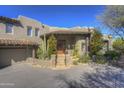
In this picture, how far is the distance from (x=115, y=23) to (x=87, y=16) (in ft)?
15.2

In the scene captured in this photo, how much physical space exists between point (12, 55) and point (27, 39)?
2.82m

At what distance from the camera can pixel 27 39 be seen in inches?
635

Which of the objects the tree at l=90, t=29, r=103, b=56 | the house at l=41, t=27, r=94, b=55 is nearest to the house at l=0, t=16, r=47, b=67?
the house at l=41, t=27, r=94, b=55

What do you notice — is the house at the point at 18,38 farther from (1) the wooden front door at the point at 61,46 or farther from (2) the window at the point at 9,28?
(1) the wooden front door at the point at 61,46

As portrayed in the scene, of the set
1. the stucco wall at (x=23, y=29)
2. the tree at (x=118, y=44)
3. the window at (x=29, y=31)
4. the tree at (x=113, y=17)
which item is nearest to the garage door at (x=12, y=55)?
the stucco wall at (x=23, y=29)

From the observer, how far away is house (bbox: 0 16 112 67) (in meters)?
13.3

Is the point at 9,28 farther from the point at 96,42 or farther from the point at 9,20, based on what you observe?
the point at 96,42

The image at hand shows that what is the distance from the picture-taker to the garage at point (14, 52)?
12.8m

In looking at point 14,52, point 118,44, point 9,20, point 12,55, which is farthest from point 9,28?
point 118,44

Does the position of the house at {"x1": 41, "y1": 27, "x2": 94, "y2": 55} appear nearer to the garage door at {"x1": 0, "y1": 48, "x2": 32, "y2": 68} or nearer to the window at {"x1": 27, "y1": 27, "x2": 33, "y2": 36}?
the window at {"x1": 27, "y1": 27, "x2": 33, "y2": 36}

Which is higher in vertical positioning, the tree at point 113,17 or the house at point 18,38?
the tree at point 113,17
